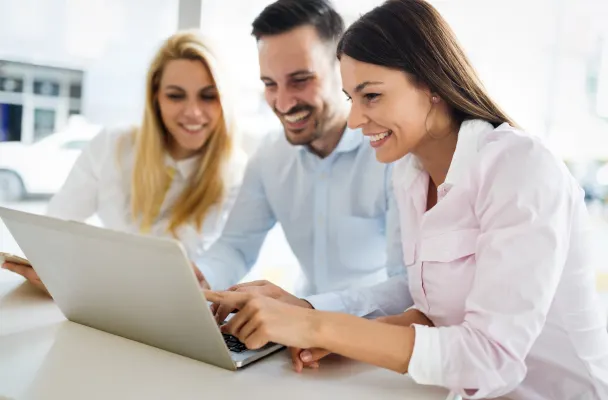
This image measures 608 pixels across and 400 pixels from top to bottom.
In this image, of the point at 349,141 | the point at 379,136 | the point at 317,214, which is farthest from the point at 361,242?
the point at 379,136

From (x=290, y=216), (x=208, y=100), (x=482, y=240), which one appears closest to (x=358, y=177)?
(x=290, y=216)

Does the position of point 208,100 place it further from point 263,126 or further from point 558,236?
point 558,236

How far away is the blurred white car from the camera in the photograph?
8.48 ft

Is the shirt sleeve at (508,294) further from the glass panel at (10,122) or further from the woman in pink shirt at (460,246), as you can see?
the glass panel at (10,122)

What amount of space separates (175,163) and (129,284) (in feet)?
4.58

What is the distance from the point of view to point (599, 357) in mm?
1080

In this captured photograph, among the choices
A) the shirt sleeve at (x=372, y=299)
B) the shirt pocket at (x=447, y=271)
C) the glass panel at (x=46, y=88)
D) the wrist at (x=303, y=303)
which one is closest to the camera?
the shirt pocket at (x=447, y=271)

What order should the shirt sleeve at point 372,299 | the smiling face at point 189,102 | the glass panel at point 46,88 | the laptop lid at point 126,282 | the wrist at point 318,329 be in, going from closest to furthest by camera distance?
the laptop lid at point 126,282, the wrist at point 318,329, the shirt sleeve at point 372,299, the smiling face at point 189,102, the glass panel at point 46,88

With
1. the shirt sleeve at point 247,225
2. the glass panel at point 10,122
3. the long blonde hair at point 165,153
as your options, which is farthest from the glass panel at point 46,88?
the shirt sleeve at point 247,225

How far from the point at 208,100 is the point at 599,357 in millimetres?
1518

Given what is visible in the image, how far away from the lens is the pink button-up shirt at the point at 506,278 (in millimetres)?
897

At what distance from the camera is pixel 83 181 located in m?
2.33

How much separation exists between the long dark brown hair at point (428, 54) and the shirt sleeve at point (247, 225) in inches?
35.2

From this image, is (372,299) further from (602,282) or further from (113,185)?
(602,282)
